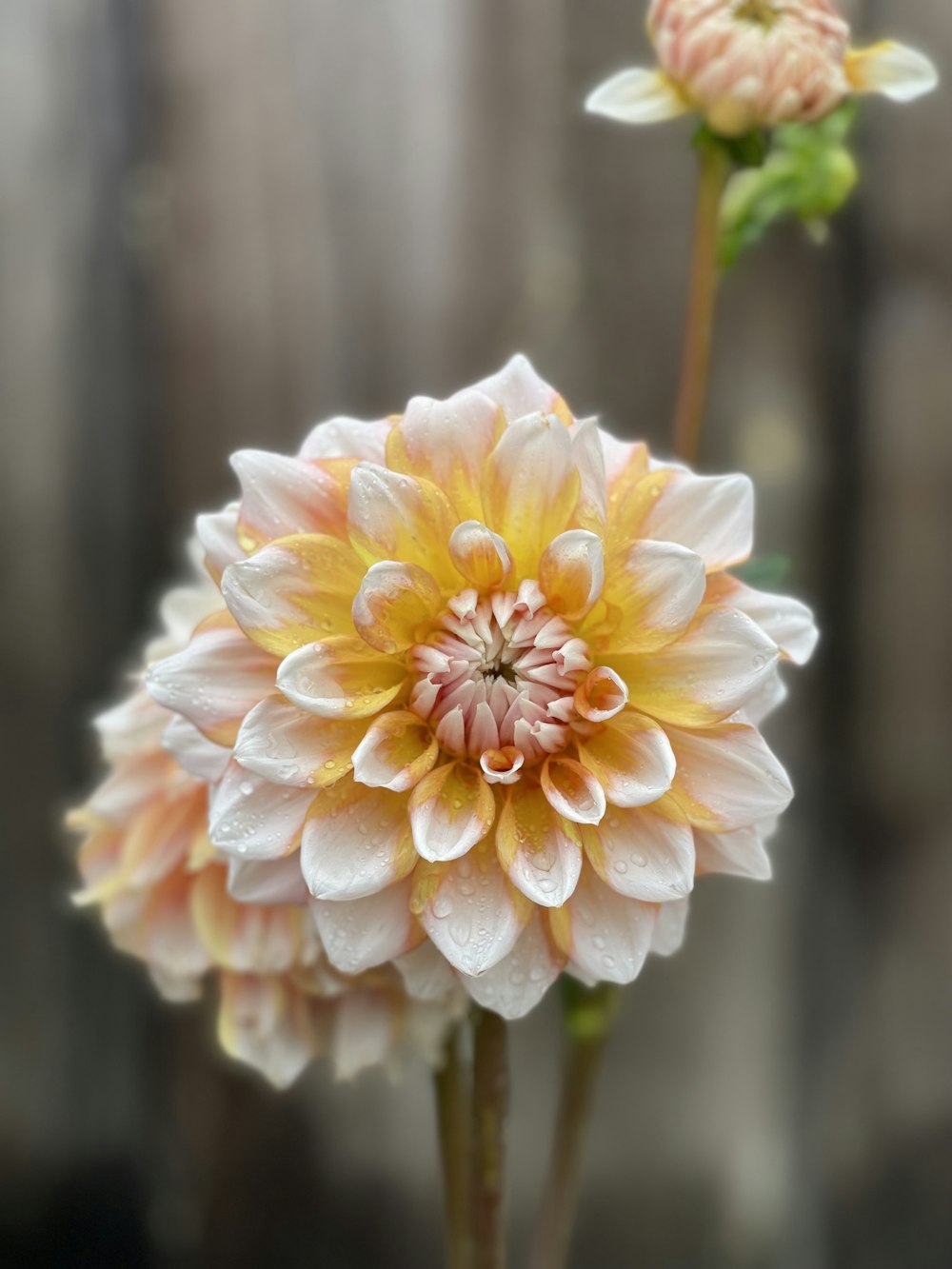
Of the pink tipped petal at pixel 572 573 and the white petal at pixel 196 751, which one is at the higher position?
the pink tipped petal at pixel 572 573

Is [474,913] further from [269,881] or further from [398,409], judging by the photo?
[398,409]

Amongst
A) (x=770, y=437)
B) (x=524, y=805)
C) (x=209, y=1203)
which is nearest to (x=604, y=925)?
(x=524, y=805)

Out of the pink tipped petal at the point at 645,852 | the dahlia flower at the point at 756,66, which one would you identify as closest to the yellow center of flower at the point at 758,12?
the dahlia flower at the point at 756,66

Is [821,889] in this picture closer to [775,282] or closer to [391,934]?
[775,282]

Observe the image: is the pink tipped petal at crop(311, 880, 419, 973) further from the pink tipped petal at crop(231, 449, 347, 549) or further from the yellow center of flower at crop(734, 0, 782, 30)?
the yellow center of flower at crop(734, 0, 782, 30)

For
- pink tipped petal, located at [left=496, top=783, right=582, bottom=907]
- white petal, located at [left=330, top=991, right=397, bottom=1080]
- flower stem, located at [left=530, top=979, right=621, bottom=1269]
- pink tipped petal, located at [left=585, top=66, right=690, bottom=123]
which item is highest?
pink tipped petal, located at [left=585, top=66, right=690, bottom=123]

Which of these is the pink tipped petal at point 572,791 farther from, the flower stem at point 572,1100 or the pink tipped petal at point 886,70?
the pink tipped petal at point 886,70

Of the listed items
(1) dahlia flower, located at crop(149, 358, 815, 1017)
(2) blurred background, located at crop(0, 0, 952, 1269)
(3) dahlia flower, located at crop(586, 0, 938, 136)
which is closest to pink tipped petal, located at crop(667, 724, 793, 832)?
(1) dahlia flower, located at crop(149, 358, 815, 1017)
